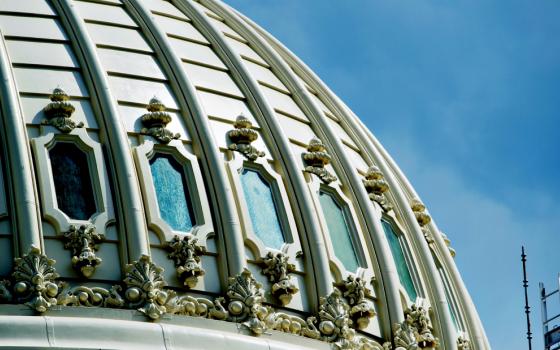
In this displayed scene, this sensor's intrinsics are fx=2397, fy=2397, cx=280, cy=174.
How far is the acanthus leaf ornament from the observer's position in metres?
43.7

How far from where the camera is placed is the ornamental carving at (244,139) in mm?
48906

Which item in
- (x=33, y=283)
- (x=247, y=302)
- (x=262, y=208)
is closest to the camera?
(x=33, y=283)

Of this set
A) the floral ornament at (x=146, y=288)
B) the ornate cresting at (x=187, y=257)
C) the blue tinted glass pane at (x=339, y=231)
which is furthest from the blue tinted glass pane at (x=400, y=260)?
the floral ornament at (x=146, y=288)

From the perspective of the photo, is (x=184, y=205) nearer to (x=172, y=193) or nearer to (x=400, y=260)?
(x=172, y=193)

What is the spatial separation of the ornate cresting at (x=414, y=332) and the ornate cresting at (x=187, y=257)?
4740mm

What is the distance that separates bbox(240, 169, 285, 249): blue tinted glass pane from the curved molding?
3.79 ft

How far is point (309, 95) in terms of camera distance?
5319 centimetres

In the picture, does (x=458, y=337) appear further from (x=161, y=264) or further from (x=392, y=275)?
(x=161, y=264)

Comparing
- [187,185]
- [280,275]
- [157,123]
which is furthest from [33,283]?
[157,123]

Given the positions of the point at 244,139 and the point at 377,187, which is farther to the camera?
the point at 377,187

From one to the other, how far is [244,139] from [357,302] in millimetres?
4126

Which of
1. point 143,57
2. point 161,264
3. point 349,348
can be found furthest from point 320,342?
point 143,57

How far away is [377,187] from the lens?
52188 mm

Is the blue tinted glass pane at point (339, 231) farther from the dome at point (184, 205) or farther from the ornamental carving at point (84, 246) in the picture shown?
the ornamental carving at point (84, 246)
